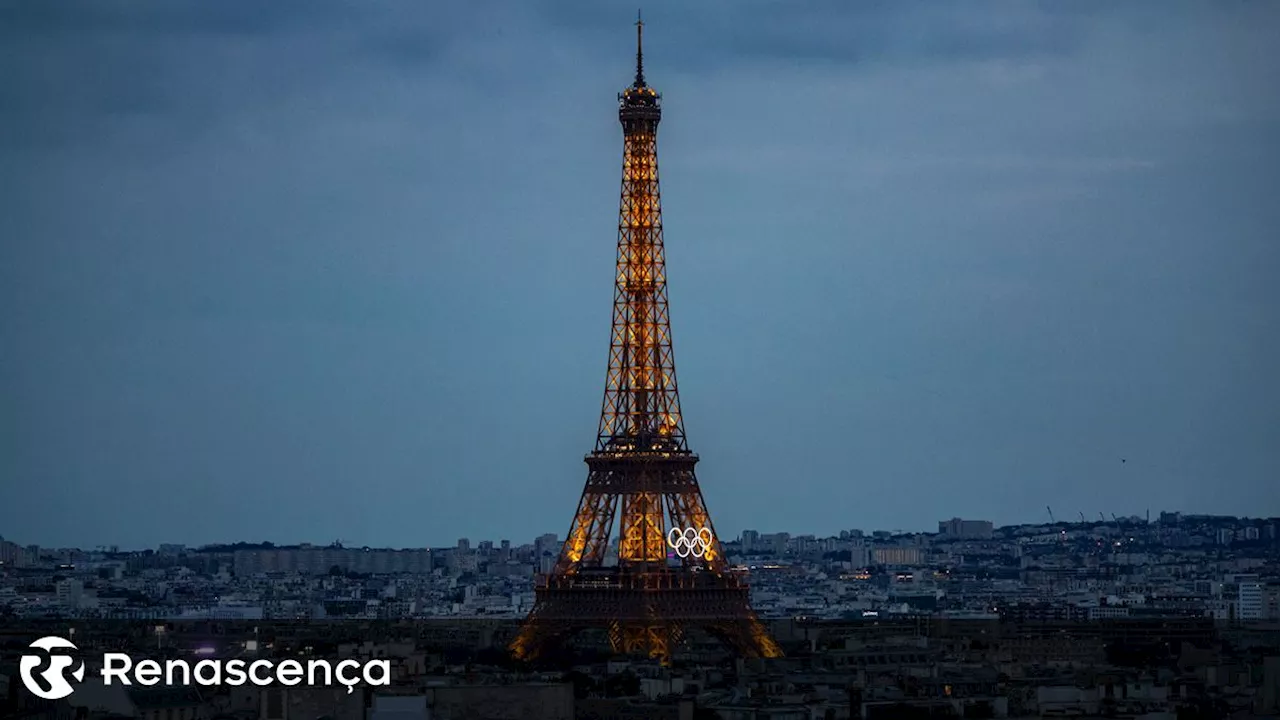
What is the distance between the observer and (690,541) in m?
97.4

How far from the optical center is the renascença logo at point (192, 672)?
59.8m

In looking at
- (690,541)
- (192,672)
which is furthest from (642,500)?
(192,672)

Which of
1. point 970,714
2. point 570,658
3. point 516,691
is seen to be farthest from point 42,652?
point 570,658

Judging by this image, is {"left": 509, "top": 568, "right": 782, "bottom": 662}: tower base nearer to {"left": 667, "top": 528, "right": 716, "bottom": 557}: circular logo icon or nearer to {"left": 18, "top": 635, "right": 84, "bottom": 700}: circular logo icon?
{"left": 667, "top": 528, "right": 716, "bottom": 557}: circular logo icon

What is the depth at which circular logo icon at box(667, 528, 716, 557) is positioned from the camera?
319ft

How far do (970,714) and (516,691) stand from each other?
455 inches

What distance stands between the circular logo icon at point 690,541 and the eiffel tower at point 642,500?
2 centimetres

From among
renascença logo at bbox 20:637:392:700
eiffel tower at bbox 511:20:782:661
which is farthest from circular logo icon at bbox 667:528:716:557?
renascença logo at bbox 20:637:392:700

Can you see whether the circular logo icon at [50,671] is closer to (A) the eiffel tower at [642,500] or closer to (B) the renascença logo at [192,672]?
(B) the renascença logo at [192,672]

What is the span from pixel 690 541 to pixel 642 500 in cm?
153

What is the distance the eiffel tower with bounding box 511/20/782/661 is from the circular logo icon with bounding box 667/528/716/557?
2 cm

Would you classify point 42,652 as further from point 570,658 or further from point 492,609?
point 492,609

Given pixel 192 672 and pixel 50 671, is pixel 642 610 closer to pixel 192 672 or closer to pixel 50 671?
pixel 192 672

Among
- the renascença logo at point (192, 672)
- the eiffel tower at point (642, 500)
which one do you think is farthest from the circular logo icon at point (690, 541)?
the renascença logo at point (192, 672)
